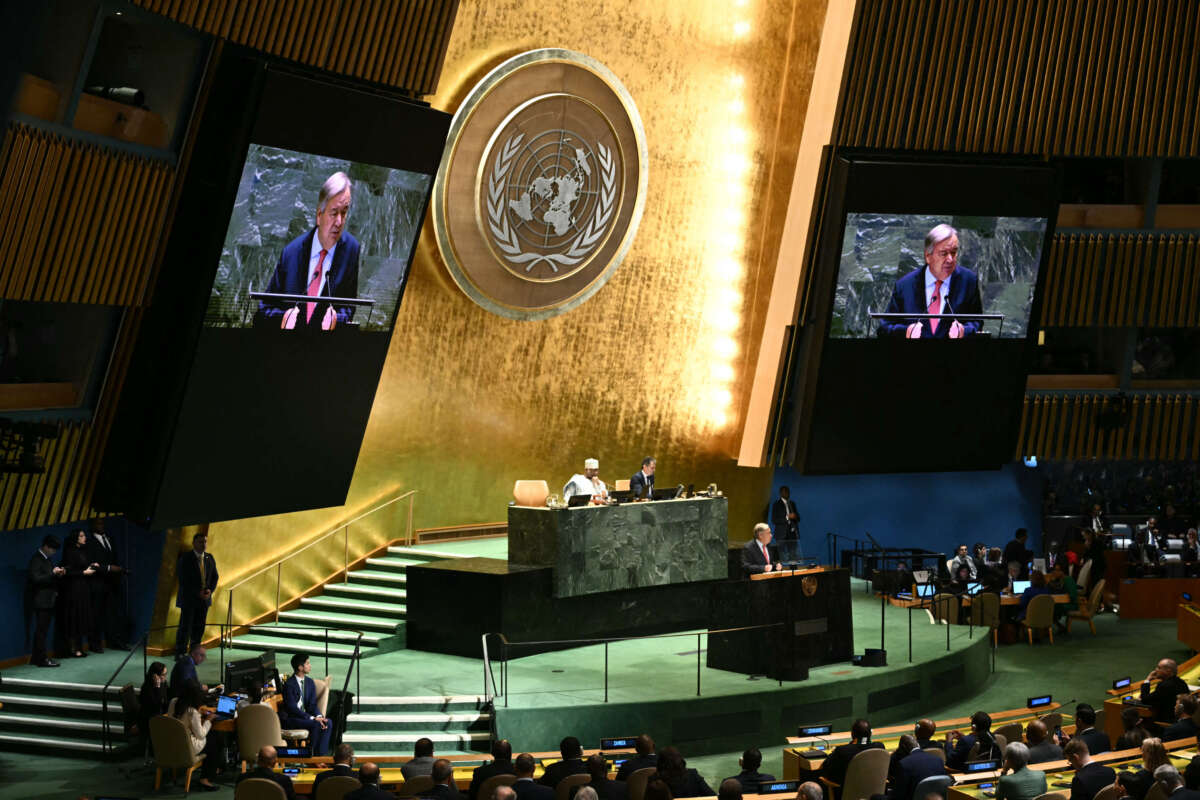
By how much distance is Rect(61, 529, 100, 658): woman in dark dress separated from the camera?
15227 mm

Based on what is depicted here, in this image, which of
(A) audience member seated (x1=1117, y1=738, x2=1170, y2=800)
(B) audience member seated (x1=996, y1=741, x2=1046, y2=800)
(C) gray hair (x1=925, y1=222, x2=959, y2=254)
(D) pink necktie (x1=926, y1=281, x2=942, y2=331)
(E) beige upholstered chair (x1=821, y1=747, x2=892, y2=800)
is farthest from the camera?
(D) pink necktie (x1=926, y1=281, x2=942, y2=331)

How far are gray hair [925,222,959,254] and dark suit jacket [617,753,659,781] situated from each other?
9102mm

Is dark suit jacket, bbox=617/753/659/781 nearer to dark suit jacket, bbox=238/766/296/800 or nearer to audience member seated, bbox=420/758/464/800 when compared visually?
audience member seated, bbox=420/758/464/800

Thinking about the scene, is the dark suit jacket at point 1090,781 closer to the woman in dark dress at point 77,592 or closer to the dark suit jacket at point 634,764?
the dark suit jacket at point 634,764

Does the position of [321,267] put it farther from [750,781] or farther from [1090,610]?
[1090,610]

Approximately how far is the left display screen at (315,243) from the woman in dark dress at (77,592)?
11.3 feet

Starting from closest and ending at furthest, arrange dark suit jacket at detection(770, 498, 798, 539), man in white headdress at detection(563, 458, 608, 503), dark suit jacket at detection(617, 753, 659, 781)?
dark suit jacket at detection(617, 753, 659, 781)
man in white headdress at detection(563, 458, 608, 503)
dark suit jacket at detection(770, 498, 798, 539)

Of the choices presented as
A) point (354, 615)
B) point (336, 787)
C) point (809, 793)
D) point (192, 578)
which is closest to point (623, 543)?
point (354, 615)

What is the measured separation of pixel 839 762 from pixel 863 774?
19 cm

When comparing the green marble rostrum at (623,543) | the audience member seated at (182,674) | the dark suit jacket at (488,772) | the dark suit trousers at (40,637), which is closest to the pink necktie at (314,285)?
the green marble rostrum at (623,543)

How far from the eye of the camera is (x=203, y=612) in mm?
15094

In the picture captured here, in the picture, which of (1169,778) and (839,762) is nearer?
(1169,778)

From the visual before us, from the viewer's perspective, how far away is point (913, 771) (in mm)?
9961

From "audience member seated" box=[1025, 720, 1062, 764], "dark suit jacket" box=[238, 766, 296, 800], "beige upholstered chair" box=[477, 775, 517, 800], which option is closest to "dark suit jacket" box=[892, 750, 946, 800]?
"audience member seated" box=[1025, 720, 1062, 764]
